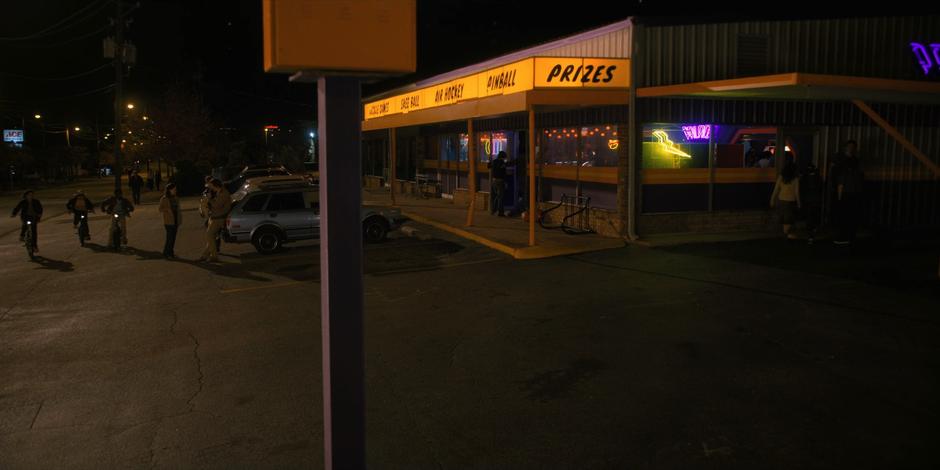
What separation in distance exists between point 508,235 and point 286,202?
4944mm

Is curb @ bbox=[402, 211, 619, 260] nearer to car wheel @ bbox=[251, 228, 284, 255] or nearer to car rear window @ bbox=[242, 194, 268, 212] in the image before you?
A: car wheel @ bbox=[251, 228, 284, 255]

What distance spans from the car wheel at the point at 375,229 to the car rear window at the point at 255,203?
2.35m

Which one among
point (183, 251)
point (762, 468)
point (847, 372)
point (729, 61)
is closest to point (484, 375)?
point (762, 468)

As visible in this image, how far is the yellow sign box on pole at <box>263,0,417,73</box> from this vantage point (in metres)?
3.12

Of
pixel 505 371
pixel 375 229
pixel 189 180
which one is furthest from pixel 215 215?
pixel 189 180

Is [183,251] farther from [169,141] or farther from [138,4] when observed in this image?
[169,141]

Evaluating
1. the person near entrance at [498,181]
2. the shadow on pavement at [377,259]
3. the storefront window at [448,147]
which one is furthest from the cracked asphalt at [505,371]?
the storefront window at [448,147]

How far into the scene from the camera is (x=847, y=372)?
22.5 feet

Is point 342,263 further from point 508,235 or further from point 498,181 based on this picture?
point 498,181

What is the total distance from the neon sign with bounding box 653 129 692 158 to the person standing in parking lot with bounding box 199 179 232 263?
9023mm

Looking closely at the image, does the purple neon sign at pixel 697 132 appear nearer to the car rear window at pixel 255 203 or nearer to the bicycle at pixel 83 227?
the car rear window at pixel 255 203

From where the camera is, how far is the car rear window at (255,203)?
1593 cm

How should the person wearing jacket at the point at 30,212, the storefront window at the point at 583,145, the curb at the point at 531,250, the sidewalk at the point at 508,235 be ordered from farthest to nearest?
the person wearing jacket at the point at 30,212 → the storefront window at the point at 583,145 → the sidewalk at the point at 508,235 → the curb at the point at 531,250

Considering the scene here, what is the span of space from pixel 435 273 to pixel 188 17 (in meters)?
60.1
